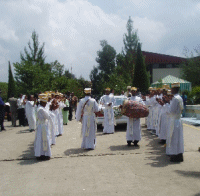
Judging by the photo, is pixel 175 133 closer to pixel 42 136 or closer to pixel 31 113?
pixel 42 136

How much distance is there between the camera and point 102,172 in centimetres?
700

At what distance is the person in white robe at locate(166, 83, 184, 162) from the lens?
7730 millimetres

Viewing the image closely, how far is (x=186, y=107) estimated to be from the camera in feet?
68.4

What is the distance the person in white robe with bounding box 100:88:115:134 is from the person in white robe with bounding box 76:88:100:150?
12.3ft

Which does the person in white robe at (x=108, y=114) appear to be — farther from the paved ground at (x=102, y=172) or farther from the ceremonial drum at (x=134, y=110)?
the ceremonial drum at (x=134, y=110)

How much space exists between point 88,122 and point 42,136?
6.14 feet

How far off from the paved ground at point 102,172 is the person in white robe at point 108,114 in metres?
3.10

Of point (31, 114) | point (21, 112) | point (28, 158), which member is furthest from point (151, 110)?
point (21, 112)

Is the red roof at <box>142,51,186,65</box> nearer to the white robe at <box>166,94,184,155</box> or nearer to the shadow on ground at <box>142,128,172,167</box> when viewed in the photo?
the shadow on ground at <box>142,128,172,167</box>

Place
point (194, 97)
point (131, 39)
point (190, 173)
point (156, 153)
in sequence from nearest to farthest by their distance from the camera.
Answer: point (190, 173) → point (156, 153) → point (194, 97) → point (131, 39)

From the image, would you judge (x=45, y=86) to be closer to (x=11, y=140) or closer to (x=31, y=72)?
(x=31, y=72)

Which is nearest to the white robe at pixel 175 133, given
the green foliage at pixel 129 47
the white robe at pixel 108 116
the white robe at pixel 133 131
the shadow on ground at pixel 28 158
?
the white robe at pixel 133 131

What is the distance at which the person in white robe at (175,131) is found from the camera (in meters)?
7.73

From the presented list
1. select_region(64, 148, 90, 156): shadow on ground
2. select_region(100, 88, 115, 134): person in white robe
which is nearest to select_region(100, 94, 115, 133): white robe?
select_region(100, 88, 115, 134): person in white robe
